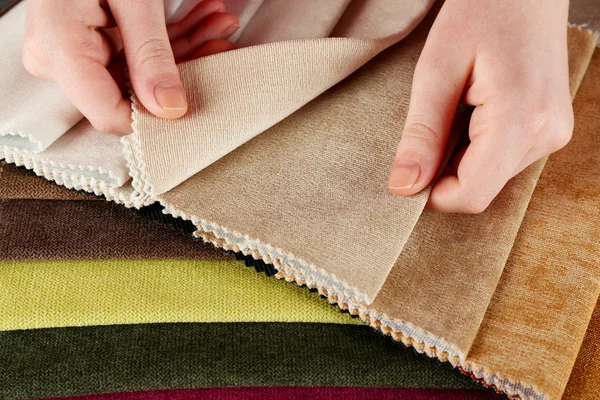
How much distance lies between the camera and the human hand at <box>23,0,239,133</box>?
926mm

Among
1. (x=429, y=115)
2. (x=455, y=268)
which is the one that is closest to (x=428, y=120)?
(x=429, y=115)

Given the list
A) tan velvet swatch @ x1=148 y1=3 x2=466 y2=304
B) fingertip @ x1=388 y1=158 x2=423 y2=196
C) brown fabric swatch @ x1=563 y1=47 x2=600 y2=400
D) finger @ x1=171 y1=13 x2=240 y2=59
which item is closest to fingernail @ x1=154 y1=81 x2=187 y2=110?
tan velvet swatch @ x1=148 y1=3 x2=466 y2=304

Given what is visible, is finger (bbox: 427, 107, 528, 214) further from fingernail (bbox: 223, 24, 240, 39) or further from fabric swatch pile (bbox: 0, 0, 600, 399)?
fingernail (bbox: 223, 24, 240, 39)

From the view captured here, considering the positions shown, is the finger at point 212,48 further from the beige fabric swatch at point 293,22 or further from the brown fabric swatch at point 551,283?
the brown fabric swatch at point 551,283

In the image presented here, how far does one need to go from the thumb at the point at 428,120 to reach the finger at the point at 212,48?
1.20 ft

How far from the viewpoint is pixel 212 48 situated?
1.10 m

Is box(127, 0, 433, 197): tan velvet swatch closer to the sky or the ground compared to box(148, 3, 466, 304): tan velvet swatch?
closer to the sky

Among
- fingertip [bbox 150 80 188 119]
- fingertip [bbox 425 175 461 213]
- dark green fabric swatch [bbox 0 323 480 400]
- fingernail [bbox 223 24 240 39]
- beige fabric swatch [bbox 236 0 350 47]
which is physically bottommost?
dark green fabric swatch [bbox 0 323 480 400]

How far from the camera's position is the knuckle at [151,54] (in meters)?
0.94

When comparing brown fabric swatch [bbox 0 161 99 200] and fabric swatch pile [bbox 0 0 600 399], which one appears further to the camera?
brown fabric swatch [bbox 0 161 99 200]

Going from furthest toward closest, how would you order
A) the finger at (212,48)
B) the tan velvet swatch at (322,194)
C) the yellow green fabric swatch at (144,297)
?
the finger at (212,48)
the yellow green fabric swatch at (144,297)
the tan velvet swatch at (322,194)

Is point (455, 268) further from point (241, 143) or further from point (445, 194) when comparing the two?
point (241, 143)

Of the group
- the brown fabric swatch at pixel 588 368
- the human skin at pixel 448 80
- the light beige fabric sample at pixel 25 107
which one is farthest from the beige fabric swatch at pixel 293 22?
the brown fabric swatch at pixel 588 368

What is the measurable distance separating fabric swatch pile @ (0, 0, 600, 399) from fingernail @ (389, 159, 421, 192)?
0.03m
